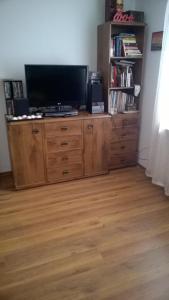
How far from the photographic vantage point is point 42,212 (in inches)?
93.3

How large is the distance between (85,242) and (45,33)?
2345 millimetres

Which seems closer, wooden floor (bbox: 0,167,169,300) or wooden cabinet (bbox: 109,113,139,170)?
wooden floor (bbox: 0,167,169,300)

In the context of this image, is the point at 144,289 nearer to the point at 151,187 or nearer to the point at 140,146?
the point at 151,187

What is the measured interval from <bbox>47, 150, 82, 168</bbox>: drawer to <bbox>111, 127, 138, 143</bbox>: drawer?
1.77 ft

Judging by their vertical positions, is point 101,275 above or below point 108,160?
below

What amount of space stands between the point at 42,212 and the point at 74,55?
1949 millimetres

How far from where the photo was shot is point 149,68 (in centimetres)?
293

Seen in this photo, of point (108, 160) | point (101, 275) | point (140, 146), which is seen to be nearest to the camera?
point (101, 275)

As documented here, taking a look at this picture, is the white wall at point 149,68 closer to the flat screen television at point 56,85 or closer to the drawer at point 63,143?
the flat screen television at point 56,85

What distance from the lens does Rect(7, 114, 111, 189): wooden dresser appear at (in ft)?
8.43

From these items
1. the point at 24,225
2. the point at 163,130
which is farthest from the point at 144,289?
the point at 163,130

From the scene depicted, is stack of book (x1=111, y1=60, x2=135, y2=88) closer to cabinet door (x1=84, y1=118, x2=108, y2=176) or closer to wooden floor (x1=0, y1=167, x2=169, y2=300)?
cabinet door (x1=84, y1=118, x2=108, y2=176)

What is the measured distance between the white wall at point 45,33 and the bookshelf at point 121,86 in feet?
0.66

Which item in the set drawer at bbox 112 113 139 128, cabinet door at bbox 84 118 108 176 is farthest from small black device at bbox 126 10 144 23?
cabinet door at bbox 84 118 108 176
